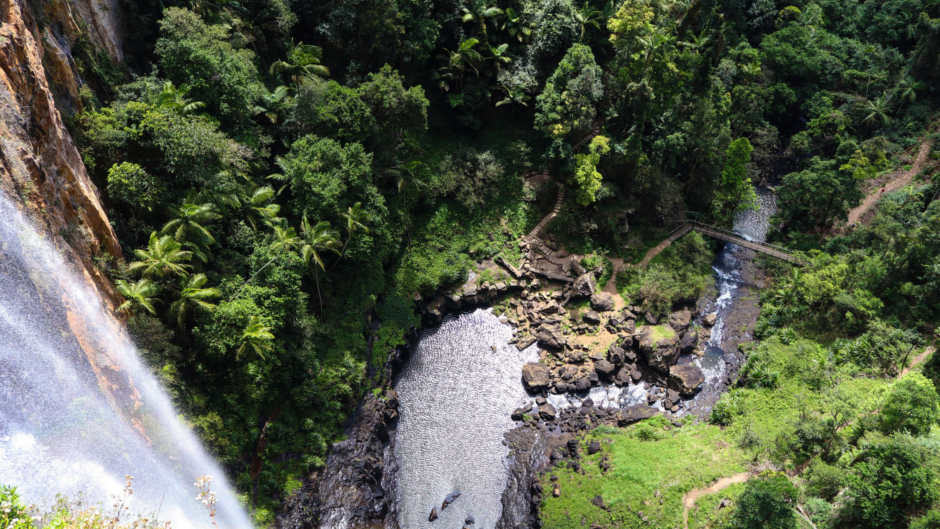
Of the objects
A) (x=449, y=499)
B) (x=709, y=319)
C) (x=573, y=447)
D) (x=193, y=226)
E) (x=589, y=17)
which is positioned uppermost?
(x=589, y=17)

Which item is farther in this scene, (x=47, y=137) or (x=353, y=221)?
(x=353, y=221)

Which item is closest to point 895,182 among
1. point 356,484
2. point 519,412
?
point 519,412

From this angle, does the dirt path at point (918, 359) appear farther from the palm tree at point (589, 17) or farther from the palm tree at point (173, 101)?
the palm tree at point (173, 101)

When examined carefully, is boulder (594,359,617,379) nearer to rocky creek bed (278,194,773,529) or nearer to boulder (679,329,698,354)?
rocky creek bed (278,194,773,529)

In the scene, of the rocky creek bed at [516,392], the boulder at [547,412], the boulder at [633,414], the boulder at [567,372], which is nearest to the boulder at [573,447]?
the rocky creek bed at [516,392]

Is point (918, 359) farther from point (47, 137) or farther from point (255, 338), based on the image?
point (47, 137)

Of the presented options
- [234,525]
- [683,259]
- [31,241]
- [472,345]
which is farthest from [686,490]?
[31,241]
